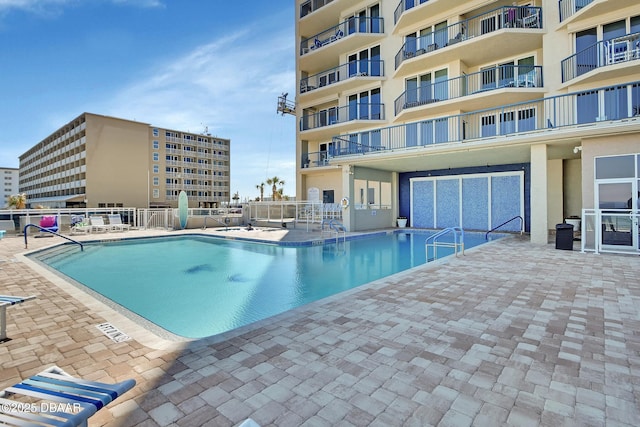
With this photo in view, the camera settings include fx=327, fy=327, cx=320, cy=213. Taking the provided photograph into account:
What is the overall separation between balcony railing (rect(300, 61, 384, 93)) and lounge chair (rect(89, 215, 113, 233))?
15.6 metres

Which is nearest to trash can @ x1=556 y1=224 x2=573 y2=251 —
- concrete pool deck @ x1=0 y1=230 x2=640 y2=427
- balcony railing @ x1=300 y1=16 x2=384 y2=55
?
concrete pool deck @ x1=0 y1=230 x2=640 y2=427

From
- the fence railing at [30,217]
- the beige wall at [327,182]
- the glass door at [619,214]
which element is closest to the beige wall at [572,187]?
the glass door at [619,214]

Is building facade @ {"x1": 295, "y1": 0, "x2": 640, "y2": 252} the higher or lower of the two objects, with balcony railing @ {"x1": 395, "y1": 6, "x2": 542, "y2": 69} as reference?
lower

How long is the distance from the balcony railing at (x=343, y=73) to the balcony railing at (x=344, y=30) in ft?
5.85

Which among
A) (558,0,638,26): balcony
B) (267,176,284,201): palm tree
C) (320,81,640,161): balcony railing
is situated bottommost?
(320,81,640,161): balcony railing

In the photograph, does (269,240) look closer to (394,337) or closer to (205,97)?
(394,337)

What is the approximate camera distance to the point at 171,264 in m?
9.53

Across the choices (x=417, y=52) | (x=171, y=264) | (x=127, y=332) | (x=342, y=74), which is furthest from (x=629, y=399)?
(x=342, y=74)

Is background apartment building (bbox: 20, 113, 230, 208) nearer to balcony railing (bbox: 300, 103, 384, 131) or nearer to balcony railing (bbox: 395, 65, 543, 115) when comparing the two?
balcony railing (bbox: 300, 103, 384, 131)

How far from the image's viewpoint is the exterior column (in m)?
10.6

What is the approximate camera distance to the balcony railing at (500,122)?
11.9 metres

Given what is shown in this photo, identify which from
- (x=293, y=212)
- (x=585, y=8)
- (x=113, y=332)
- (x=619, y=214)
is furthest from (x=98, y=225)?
(x=585, y=8)

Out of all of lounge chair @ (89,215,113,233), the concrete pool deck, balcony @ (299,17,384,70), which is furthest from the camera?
balcony @ (299,17,384,70)

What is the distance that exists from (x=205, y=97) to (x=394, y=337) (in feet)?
73.7
